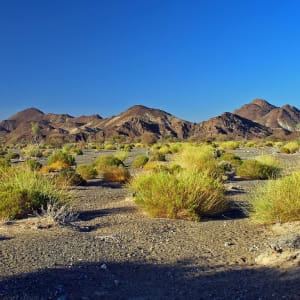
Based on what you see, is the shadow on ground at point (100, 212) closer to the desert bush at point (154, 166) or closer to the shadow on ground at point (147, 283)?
the shadow on ground at point (147, 283)

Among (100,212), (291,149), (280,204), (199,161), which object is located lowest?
(100,212)

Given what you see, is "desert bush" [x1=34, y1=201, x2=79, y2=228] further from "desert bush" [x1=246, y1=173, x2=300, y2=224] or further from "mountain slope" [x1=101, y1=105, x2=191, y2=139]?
"mountain slope" [x1=101, y1=105, x2=191, y2=139]

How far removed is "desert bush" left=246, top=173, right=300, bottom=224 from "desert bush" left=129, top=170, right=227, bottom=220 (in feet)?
4.15

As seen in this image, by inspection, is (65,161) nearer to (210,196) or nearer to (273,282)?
(210,196)

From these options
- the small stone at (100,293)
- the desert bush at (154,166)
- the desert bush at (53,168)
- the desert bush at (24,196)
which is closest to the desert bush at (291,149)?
the desert bush at (154,166)

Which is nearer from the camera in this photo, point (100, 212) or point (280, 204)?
point (280, 204)

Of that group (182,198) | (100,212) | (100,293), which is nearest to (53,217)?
(100,212)

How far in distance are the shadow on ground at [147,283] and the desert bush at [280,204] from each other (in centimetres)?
339

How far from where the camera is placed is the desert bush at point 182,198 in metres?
12.1

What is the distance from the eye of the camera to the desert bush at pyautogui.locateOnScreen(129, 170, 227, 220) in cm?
1212

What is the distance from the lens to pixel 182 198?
12.2 m

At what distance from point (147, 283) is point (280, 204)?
4849 millimetres

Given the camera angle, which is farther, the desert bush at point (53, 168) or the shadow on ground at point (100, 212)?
the desert bush at point (53, 168)

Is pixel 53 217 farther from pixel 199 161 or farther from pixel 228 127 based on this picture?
pixel 228 127
